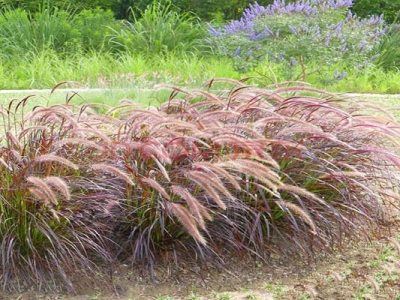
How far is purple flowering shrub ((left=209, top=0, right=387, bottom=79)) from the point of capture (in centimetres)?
917

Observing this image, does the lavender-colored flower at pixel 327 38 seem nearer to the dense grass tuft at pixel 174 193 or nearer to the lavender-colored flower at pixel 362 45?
the lavender-colored flower at pixel 362 45

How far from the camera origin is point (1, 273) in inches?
135

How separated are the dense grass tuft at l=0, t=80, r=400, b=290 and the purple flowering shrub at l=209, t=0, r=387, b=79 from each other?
199 inches

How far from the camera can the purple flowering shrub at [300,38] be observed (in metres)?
9.17

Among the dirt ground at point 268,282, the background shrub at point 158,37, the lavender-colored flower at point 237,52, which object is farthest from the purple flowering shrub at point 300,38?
the dirt ground at point 268,282

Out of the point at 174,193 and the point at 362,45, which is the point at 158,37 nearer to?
the point at 362,45

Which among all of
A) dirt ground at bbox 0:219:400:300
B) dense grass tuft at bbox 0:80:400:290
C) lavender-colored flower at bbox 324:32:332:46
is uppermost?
lavender-colored flower at bbox 324:32:332:46

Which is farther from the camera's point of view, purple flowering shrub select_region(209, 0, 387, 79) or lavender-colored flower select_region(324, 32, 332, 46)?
purple flowering shrub select_region(209, 0, 387, 79)

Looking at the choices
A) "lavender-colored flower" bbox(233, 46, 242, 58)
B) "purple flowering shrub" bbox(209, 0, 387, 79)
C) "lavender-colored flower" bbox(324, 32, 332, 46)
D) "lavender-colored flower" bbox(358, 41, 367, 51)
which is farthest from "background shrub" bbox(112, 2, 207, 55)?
"lavender-colored flower" bbox(358, 41, 367, 51)

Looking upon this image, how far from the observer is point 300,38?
30.2 feet

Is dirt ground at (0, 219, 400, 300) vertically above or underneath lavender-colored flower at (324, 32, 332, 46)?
underneath

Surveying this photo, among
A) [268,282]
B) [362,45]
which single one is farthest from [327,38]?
[268,282]

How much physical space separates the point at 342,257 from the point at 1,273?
187cm

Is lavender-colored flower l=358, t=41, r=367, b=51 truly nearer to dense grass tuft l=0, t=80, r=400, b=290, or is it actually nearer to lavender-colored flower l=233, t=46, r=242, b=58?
lavender-colored flower l=233, t=46, r=242, b=58
